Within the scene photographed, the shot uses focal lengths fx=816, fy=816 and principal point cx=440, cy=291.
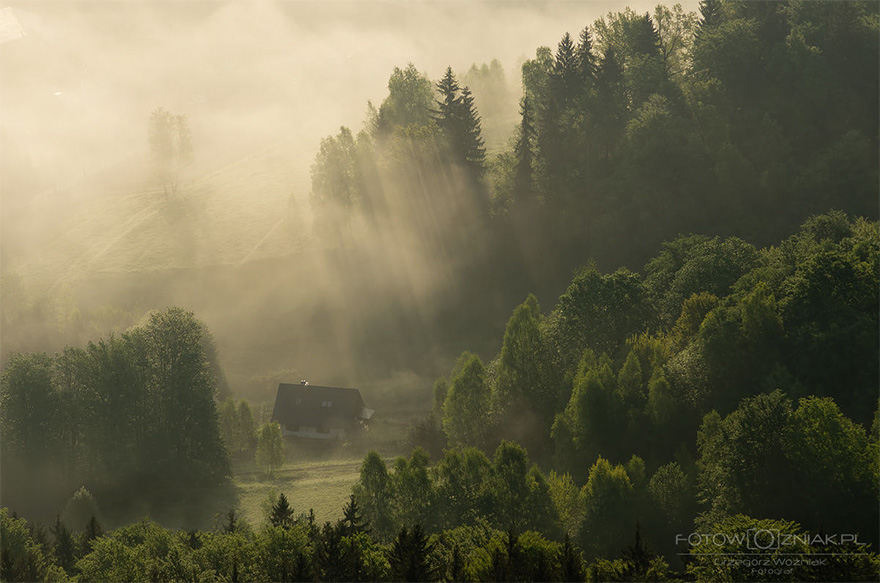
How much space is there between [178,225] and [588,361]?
107435mm

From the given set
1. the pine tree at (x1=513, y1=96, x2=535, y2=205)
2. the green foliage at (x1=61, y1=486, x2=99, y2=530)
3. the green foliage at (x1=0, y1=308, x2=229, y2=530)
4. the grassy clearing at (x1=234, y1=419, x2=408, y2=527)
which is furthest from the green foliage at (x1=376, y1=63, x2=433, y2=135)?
the green foliage at (x1=61, y1=486, x2=99, y2=530)

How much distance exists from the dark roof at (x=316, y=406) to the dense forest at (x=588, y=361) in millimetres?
6895

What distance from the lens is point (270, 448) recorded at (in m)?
81.9

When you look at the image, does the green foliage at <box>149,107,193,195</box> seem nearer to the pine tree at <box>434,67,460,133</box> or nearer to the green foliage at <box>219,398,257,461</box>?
the pine tree at <box>434,67,460,133</box>

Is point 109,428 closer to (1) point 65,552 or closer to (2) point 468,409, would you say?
(1) point 65,552

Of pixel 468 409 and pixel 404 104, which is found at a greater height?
pixel 404 104

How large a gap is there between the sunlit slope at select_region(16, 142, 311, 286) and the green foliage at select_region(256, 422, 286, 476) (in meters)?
56.5

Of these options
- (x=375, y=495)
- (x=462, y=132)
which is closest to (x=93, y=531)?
(x=375, y=495)

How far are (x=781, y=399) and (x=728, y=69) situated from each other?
67.7m

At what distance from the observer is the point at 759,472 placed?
1913 inches

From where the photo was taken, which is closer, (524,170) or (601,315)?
(601,315)

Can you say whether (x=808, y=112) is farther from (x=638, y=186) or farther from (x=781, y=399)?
(x=781, y=399)

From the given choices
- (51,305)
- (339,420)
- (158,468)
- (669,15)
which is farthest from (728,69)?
(51,305)

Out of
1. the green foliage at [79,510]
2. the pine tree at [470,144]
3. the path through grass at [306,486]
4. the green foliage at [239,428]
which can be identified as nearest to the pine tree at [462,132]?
the pine tree at [470,144]
